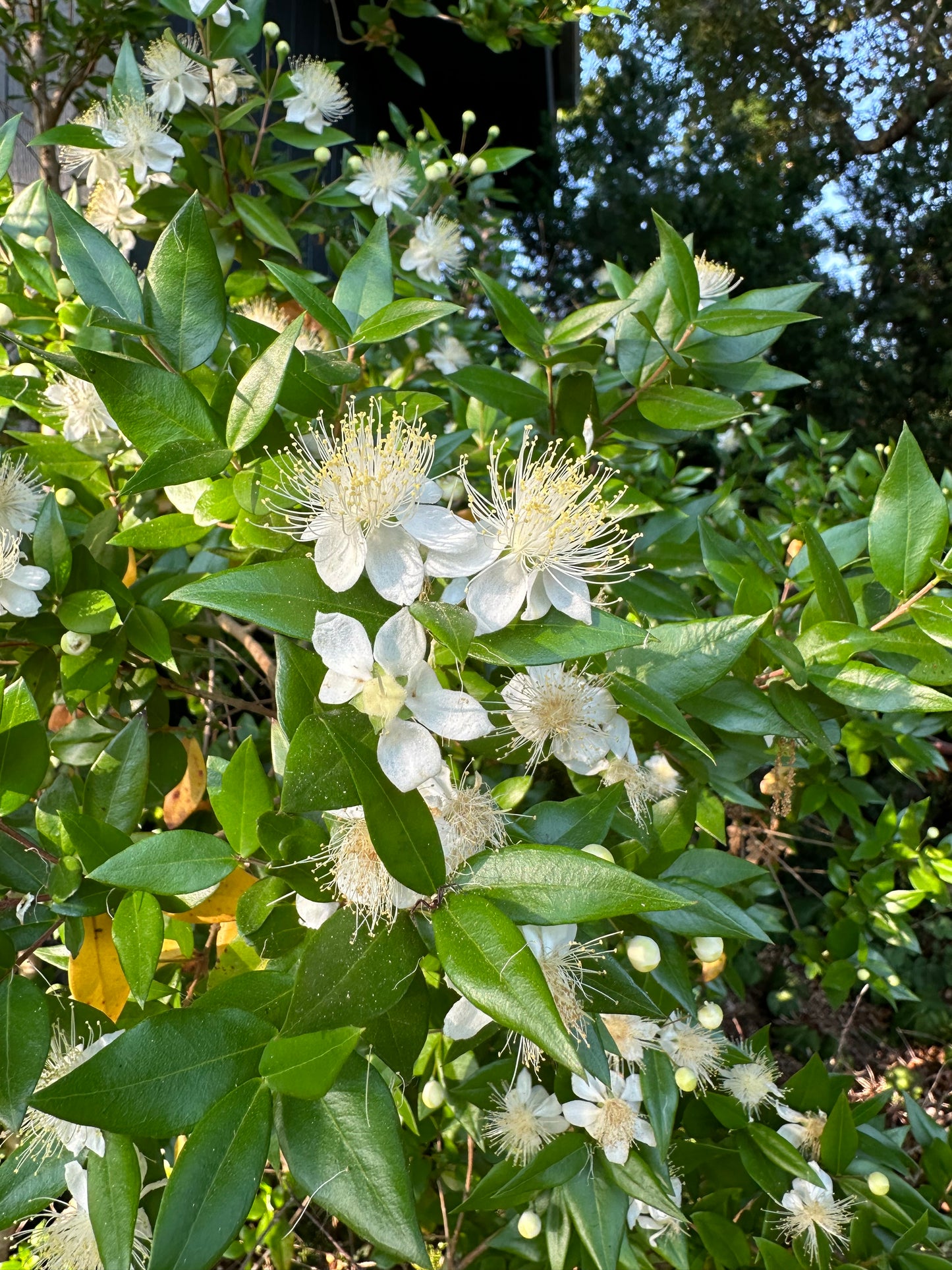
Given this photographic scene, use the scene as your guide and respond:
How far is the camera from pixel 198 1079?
0.54 m

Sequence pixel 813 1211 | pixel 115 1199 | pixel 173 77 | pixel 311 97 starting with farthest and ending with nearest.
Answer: pixel 311 97, pixel 173 77, pixel 813 1211, pixel 115 1199

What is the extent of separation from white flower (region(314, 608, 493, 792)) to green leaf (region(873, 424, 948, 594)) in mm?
429

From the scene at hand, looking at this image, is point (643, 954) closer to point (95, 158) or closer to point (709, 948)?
→ point (709, 948)

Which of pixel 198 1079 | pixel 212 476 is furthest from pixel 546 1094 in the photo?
pixel 212 476

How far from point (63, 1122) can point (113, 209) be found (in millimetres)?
1198

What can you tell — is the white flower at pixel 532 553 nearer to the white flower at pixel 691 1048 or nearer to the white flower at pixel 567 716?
the white flower at pixel 567 716

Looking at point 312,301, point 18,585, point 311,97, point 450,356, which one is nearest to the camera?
point 312,301

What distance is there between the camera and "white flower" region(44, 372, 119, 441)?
108 centimetres

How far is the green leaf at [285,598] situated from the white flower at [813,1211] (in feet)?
2.92

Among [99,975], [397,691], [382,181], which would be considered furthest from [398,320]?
[382,181]

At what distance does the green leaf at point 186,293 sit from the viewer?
749 mm

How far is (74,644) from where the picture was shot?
2.93 feet

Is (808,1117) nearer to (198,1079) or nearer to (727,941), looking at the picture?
(727,941)

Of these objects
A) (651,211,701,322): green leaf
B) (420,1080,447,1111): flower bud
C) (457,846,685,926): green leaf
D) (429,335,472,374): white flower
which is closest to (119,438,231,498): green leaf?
(457,846,685,926): green leaf
